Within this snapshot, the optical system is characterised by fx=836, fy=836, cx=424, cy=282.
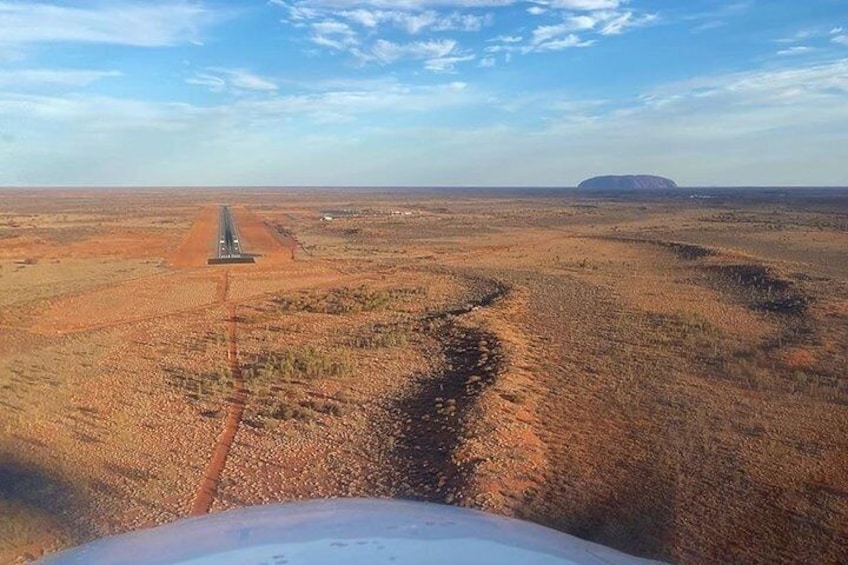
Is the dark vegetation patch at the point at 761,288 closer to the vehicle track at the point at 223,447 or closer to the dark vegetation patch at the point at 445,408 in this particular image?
the dark vegetation patch at the point at 445,408

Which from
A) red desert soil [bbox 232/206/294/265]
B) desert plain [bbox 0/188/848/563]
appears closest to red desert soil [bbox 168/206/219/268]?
red desert soil [bbox 232/206/294/265]

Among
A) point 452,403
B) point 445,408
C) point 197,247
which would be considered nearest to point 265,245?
point 197,247

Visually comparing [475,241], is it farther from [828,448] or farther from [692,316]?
[828,448]

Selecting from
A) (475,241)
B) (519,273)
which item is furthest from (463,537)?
(475,241)

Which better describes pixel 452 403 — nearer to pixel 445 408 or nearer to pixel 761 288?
pixel 445 408

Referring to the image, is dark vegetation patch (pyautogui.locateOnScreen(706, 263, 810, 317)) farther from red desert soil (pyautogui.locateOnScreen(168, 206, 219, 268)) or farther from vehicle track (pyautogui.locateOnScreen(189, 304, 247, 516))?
red desert soil (pyautogui.locateOnScreen(168, 206, 219, 268))

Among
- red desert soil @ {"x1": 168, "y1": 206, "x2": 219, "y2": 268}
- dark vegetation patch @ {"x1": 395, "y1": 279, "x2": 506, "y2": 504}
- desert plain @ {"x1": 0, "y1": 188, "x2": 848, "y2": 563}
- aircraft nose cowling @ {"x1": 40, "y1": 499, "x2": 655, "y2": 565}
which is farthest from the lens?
red desert soil @ {"x1": 168, "y1": 206, "x2": 219, "y2": 268}

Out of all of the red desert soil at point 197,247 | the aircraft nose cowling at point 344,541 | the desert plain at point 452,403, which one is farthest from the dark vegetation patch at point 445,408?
the red desert soil at point 197,247

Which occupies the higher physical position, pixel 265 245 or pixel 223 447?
pixel 223 447

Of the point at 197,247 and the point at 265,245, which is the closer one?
the point at 197,247
